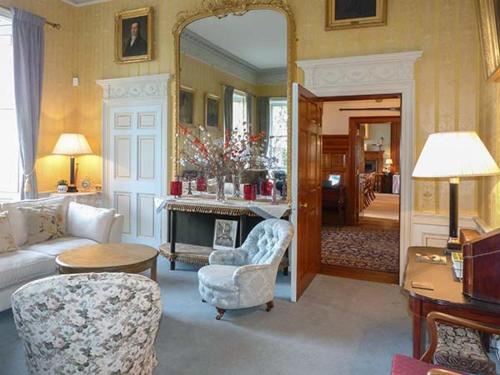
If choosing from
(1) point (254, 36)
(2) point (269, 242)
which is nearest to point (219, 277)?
(2) point (269, 242)

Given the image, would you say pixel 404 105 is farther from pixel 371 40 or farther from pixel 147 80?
pixel 147 80

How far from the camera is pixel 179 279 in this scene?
180 inches

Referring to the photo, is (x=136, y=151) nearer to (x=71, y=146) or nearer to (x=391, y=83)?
(x=71, y=146)

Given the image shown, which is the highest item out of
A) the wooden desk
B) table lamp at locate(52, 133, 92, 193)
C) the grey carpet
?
table lamp at locate(52, 133, 92, 193)

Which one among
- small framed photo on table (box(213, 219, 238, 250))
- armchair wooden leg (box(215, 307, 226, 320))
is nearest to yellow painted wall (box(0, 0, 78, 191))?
small framed photo on table (box(213, 219, 238, 250))

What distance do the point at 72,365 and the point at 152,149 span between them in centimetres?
403

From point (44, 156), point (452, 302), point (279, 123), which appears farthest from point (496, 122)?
point (44, 156)

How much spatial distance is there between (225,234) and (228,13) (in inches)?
110

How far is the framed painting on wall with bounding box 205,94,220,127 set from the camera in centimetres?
514

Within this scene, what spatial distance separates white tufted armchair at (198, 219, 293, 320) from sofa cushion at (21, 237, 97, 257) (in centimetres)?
144

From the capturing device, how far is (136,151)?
225 inches

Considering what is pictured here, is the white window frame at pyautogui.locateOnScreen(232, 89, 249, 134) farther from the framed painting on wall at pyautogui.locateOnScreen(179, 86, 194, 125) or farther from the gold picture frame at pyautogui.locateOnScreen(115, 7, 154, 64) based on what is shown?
the gold picture frame at pyautogui.locateOnScreen(115, 7, 154, 64)

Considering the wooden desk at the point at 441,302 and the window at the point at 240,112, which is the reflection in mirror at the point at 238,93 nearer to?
the window at the point at 240,112

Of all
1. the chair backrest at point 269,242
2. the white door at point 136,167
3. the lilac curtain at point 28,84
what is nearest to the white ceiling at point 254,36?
the white door at point 136,167
